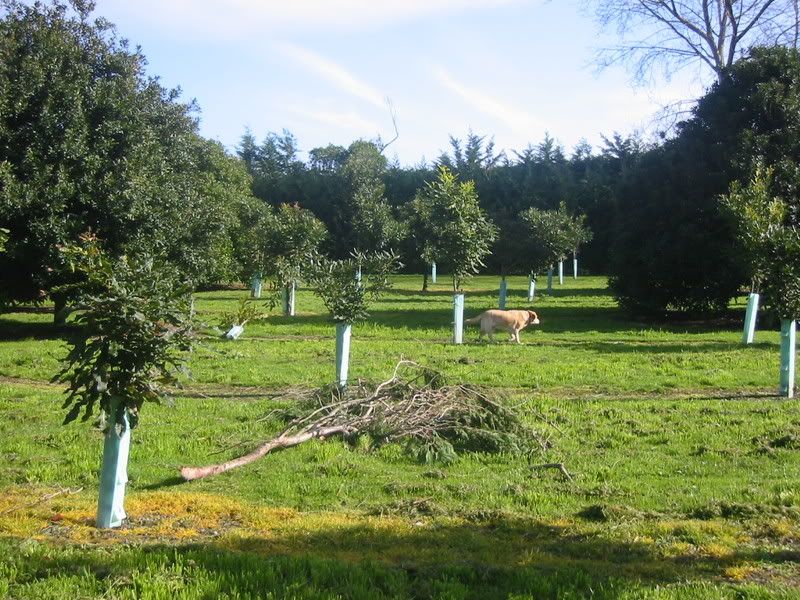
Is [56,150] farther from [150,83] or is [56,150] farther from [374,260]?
[374,260]

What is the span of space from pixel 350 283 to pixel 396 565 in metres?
9.35

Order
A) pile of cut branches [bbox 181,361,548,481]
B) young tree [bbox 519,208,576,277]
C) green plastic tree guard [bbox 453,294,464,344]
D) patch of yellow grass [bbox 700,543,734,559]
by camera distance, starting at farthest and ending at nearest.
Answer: young tree [bbox 519,208,576,277] → green plastic tree guard [bbox 453,294,464,344] → pile of cut branches [bbox 181,361,548,481] → patch of yellow grass [bbox 700,543,734,559]

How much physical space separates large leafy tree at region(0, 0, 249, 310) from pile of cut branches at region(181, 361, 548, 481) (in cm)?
1136

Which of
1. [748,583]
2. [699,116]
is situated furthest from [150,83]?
[748,583]

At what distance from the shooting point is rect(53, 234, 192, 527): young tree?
6.89 meters

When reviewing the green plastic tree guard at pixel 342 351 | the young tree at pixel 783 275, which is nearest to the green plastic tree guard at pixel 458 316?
the young tree at pixel 783 275

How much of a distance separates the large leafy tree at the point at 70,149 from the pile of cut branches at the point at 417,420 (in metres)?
11.4

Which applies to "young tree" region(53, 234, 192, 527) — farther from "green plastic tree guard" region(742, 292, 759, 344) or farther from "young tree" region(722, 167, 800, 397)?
"green plastic tree guard" region(742, 292, 759, 344)

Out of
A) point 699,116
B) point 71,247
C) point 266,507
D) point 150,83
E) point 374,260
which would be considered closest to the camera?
point 71,247

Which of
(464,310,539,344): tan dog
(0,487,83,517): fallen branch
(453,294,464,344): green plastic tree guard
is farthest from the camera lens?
(464,310,539,344): tan dog

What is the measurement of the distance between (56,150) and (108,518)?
59.2 feet

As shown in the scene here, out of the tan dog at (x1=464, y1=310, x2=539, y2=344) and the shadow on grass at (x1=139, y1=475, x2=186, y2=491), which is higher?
the tan dog at (x1=464, y1=310, x2=539, y2=344)

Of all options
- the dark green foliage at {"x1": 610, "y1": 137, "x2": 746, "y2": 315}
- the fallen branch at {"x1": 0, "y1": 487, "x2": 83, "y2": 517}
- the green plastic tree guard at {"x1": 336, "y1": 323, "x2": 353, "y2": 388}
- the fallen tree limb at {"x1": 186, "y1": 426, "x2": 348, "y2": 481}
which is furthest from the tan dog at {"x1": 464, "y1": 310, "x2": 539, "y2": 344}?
the fallen branch at {"x1": 0, "y1": 487, "x2": 83, "y2": 517}

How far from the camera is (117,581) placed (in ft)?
17.0
